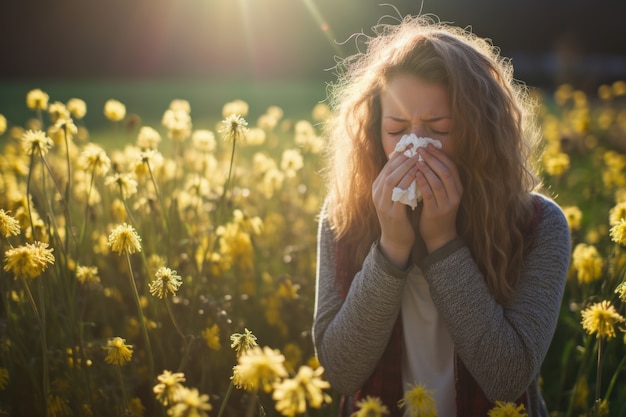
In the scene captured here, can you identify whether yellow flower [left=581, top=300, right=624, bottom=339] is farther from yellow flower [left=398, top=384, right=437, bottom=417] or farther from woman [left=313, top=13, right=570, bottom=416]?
yellow flower [left=398, top=384, right=437, bottom=417]

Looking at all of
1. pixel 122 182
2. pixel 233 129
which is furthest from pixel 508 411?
pixel 122 182

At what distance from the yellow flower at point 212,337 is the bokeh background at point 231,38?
13587 mm

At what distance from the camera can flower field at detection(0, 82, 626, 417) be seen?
1.62m

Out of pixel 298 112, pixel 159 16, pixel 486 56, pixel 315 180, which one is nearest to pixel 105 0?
pixel 159 16

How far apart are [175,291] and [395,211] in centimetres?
78

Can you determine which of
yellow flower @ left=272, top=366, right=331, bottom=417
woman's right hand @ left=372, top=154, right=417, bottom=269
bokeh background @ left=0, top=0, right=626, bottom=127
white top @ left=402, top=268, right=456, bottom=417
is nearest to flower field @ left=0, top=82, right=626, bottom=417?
yellow flower @ left=272, top=366, right=331, bottom=417

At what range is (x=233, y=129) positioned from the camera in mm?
1891

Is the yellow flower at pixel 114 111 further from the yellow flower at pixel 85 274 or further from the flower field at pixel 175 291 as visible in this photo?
the yellow flower at pixel 85 274

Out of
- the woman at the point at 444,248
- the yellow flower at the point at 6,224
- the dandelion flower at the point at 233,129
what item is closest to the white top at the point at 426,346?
the woman at the point at 444,248

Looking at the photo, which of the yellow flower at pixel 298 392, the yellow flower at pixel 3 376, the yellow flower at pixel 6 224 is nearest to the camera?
the yellow flower at pixel 298 392

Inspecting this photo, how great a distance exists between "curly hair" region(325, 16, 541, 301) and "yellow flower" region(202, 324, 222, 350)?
537 mm

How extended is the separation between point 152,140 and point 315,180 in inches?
61.6

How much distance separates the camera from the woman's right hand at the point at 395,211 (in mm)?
1707

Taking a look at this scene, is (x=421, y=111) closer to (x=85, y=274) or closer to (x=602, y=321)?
(x=602, y=321)
